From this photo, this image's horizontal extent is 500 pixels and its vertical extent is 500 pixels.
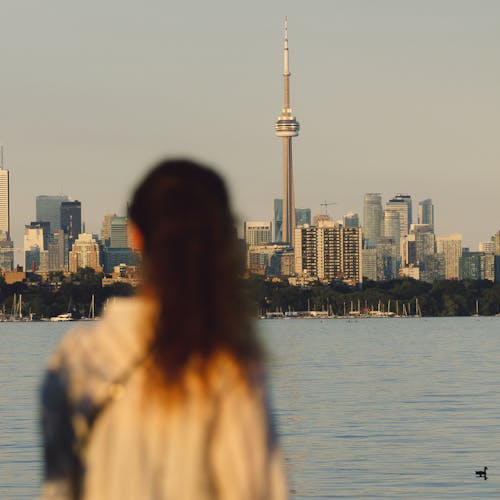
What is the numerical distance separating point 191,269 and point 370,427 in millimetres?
40289

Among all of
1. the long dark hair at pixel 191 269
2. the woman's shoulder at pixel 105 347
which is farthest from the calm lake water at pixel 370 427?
the woman's shoulder at pixel 105 347

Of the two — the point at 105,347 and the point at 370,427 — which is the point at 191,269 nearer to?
the point at 105,347

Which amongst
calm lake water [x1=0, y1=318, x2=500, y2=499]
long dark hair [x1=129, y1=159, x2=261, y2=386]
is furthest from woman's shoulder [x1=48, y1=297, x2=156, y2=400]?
calm lake water [x1=0, y1=318, x2=500, y2=499]

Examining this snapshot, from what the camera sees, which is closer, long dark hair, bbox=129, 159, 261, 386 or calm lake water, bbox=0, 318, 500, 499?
long dark hair, bbox=129, 159, 261, 386

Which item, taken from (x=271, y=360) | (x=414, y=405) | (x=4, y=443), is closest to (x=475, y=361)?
(x=414, y=405)

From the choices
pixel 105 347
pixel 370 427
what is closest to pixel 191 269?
pixel 105 347

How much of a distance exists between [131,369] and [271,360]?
1.26ft

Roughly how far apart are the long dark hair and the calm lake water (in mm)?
148

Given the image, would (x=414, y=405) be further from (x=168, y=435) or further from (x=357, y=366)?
(x=168, y=435)

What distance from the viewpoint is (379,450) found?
119 ft

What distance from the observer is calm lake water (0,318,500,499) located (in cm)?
2856

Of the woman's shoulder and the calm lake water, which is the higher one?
the woman's shoulder

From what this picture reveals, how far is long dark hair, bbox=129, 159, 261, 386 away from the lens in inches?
155

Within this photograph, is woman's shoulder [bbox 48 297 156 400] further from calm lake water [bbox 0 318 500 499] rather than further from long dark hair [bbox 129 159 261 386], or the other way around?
calm lake water [bbox 0 318 500 499]
